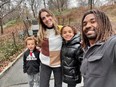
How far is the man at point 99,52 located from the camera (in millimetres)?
2289

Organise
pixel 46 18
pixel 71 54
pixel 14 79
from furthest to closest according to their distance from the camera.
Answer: pixel 14 79 → pixel 46 18 → pixel 71 54

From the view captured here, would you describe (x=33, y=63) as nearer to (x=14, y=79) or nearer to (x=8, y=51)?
(x=14, y=79)

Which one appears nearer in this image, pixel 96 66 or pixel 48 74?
pixel 96 66

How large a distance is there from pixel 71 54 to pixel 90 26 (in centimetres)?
193

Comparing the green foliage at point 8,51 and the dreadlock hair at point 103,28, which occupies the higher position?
the dreadlock hair at point 103,28

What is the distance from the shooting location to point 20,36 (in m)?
21.6

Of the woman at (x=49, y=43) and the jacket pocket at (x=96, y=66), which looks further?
the woman at (x=49, y=43)

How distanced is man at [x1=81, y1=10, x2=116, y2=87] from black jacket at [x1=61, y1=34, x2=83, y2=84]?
1800mm

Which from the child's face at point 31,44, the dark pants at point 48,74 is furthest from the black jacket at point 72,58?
the child's face at point 31,44

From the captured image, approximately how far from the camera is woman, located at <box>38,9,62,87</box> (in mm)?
4605

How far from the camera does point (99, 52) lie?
236 cm

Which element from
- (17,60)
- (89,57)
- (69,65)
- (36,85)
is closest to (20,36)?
(17,60)

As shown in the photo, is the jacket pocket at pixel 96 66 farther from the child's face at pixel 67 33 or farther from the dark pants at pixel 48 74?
the dark pants at pixel 48 74

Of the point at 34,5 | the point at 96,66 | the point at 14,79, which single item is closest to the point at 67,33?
the point at 96,66
